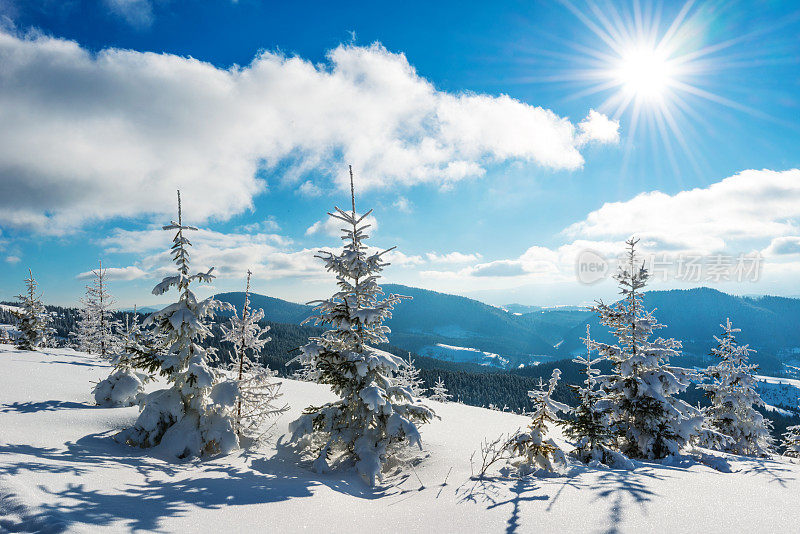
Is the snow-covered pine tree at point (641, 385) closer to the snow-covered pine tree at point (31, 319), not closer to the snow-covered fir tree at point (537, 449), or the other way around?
the snow-covered fir tree at point (537, 449)

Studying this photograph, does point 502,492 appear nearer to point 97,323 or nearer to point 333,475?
point 333,475

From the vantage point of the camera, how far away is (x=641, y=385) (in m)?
13.1

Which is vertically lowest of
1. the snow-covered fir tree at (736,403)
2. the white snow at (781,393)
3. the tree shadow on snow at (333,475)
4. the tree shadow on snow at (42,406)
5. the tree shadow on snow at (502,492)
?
the white snow at (781,393)

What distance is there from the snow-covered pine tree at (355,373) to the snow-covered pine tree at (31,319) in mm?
37066

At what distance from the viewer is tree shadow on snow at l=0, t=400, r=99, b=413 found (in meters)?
11.5

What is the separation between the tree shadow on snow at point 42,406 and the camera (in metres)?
11.5

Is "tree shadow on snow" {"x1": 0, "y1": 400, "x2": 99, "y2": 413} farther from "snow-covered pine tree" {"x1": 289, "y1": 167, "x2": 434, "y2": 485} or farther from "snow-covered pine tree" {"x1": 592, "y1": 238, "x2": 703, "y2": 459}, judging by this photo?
"snow-covered pine tree" {"x1": 592, "y1": 238, "x2": 703, "y2": 459}

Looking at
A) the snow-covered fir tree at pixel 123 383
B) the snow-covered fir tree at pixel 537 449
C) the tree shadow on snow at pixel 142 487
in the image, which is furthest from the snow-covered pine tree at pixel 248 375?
the snow-covered fir tree at pixel 537 449

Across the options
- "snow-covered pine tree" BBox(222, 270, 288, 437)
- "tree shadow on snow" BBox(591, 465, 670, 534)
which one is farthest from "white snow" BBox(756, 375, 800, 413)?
"snow-covered pine tree" BBox(222, 270, 288, 437)

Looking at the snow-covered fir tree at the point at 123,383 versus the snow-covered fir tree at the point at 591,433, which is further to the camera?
the snow-covered fir tree at the point at 123,383

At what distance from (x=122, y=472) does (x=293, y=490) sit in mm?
3862

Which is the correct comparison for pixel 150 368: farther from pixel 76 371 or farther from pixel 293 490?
pixel 76 371

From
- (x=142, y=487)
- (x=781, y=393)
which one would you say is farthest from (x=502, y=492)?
(x=781, y=393)

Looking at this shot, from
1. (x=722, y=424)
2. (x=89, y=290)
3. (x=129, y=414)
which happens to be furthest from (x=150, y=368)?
(x=89, y=290)
